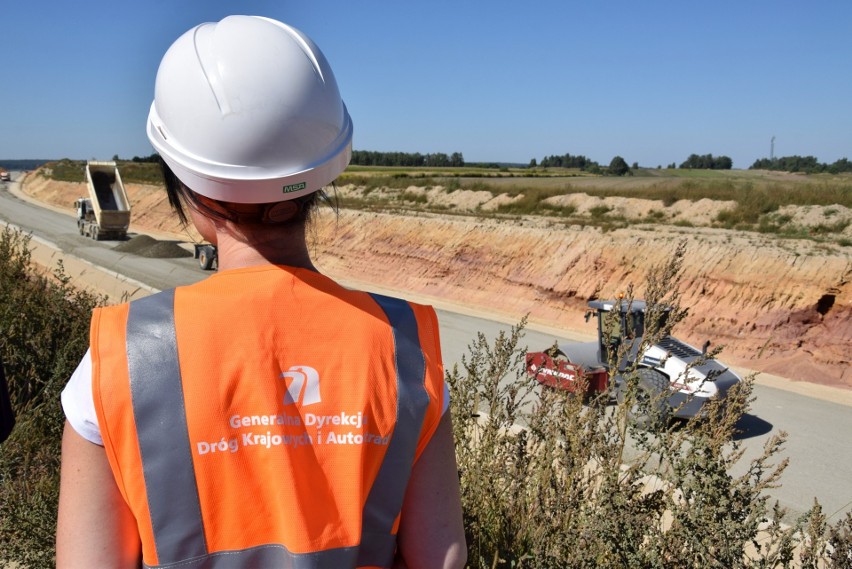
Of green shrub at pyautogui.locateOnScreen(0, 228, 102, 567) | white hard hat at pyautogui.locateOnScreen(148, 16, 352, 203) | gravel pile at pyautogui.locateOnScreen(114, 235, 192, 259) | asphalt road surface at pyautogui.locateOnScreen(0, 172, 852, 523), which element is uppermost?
white hard hat at pyautogui.locateOnScreen(148, 16, 352, 203)

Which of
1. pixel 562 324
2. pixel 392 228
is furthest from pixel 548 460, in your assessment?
pixel 392 228

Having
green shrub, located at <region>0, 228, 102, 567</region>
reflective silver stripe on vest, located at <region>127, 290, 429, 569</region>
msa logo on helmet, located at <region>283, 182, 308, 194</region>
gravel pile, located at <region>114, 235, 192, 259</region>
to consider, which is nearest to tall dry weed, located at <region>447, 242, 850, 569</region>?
reflective silver stripe on vest, located at <region>127, 290, 429, 569</region>

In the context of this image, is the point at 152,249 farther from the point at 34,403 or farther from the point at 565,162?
the point at 565,162

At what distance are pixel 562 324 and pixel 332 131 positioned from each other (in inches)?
706

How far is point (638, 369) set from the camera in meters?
4.15

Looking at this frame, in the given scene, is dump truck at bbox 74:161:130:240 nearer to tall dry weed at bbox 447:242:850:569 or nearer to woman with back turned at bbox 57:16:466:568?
tall dry weed at bbox 447:242:850:569

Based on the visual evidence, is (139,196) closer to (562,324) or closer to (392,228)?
(392,228)

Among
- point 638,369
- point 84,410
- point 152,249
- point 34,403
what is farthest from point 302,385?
point 152,249

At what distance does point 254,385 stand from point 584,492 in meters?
2.43

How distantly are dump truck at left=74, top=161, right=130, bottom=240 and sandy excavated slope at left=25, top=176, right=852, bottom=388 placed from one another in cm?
945

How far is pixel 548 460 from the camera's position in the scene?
11.0ft

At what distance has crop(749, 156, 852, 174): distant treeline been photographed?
6560cm

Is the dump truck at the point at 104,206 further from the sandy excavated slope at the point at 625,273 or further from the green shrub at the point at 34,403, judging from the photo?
the green shrub at the point at 34,403

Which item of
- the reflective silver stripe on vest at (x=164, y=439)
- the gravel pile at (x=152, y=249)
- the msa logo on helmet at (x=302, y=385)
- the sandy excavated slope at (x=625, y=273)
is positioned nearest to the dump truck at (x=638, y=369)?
the msa logo on helmet at (x=302, y=385)
